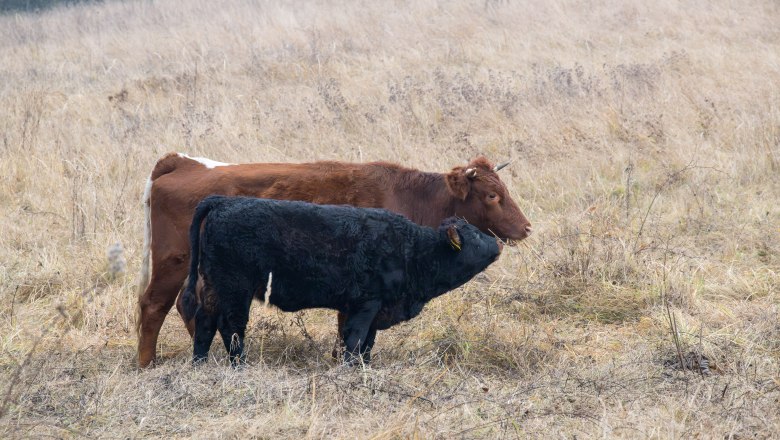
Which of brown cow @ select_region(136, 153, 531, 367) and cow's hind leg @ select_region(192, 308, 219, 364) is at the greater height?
brown cow @ select_region(136, 153, 531, 367)

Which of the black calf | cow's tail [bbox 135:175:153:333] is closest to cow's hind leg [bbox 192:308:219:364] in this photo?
the black calf

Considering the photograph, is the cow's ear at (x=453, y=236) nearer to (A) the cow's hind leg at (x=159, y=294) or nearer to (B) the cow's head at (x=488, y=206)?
(B) the cow's head at (x=488, y=206)

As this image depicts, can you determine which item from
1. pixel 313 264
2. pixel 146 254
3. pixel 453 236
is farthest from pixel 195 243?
pixel 453 236

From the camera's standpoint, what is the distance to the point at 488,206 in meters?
6.28

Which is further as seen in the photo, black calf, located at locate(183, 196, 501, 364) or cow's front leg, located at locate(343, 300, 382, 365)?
cow's front leg, located at locate(343, 300, 382, 365)

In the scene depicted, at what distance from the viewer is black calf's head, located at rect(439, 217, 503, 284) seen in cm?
532

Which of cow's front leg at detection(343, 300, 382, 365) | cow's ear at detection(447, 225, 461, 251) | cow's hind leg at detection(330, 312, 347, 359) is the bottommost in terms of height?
cow's hind leg at detection(330, 312, 347, 359)

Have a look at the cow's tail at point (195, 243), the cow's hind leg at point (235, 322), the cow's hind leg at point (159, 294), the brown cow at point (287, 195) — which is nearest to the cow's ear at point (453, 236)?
the brown cow at point (287, 195)

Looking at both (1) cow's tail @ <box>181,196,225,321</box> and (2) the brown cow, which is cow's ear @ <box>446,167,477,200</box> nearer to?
(2) the brown cow

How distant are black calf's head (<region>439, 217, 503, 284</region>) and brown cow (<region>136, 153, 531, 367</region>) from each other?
2.36 ft

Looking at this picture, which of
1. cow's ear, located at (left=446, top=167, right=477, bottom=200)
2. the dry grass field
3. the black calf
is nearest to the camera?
the dry grass field

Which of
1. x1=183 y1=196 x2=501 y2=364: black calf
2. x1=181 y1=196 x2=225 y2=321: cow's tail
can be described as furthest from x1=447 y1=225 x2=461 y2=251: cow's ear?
x1=181 y1=196 x2=225 y2=321: cow's tail

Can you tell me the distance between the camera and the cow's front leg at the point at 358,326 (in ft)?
16.4

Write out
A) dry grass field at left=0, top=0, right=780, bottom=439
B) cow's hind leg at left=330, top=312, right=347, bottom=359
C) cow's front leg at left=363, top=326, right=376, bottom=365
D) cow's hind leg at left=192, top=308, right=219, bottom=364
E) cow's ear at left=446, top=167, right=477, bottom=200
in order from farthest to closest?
cow's ear at left=446, top=167, right=477, bottom=200, cow's hind leg at left=330, top=312, right=347, bottom=359, cow's front leg at left=363, top=326, right=376, bottom=365, cow's hind leg at left=192, top=308, right=219, bottom=364, dry grass field at left=0, top=0, right=780, bottom=439
